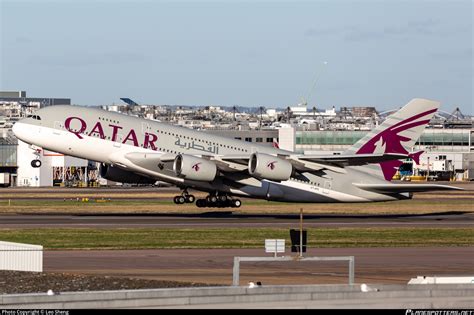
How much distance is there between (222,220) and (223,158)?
166 inches

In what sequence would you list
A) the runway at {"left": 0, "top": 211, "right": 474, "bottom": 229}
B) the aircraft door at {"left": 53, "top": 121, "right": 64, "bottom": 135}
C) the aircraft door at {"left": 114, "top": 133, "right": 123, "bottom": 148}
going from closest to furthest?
the runway at {"left": 0, "top": 211, "right": 474, "bottom": 229} → the aircraft door at {"left": 53, "top": 121, "right": 64, "bottom": 135} → the aircraft door at {"left": 114, "top": 133, "right": 123, "bottom": 148}

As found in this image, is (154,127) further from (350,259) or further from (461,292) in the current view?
(461,292)

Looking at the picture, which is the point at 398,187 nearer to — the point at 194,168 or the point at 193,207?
the point at 194,168

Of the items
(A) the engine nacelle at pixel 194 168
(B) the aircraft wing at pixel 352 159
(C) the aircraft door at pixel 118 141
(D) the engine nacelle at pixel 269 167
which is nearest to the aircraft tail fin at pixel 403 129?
(B) the aircraft wing at pixel 352 159

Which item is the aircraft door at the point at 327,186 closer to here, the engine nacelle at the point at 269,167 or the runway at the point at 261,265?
the engine nacelle at the point at 269,167

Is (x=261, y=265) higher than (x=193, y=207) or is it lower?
higher

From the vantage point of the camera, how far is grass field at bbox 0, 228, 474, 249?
169 ft

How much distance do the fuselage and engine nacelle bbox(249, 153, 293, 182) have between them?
7.80 ft

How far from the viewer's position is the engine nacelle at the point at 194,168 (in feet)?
224

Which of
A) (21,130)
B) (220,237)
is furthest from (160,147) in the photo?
(220,237)

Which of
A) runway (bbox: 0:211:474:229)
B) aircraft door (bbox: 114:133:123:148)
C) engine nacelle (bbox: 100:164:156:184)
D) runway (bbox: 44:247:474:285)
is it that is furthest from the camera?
engine nacelle (bbox: 100:164:156:184)

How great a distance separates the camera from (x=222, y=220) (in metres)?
68.5

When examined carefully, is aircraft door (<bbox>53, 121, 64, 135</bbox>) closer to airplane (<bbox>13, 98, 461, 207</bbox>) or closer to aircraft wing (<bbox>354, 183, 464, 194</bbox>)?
airplane (<bbox>13, 98, 461, 207</bbox>)

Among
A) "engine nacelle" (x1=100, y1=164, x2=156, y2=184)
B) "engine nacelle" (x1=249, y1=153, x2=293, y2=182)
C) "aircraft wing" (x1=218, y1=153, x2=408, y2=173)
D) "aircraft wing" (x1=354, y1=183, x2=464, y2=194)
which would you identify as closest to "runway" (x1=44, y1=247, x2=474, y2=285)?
"aircraft wing" (x1=218, y1=153, x2=408, y2=173)
